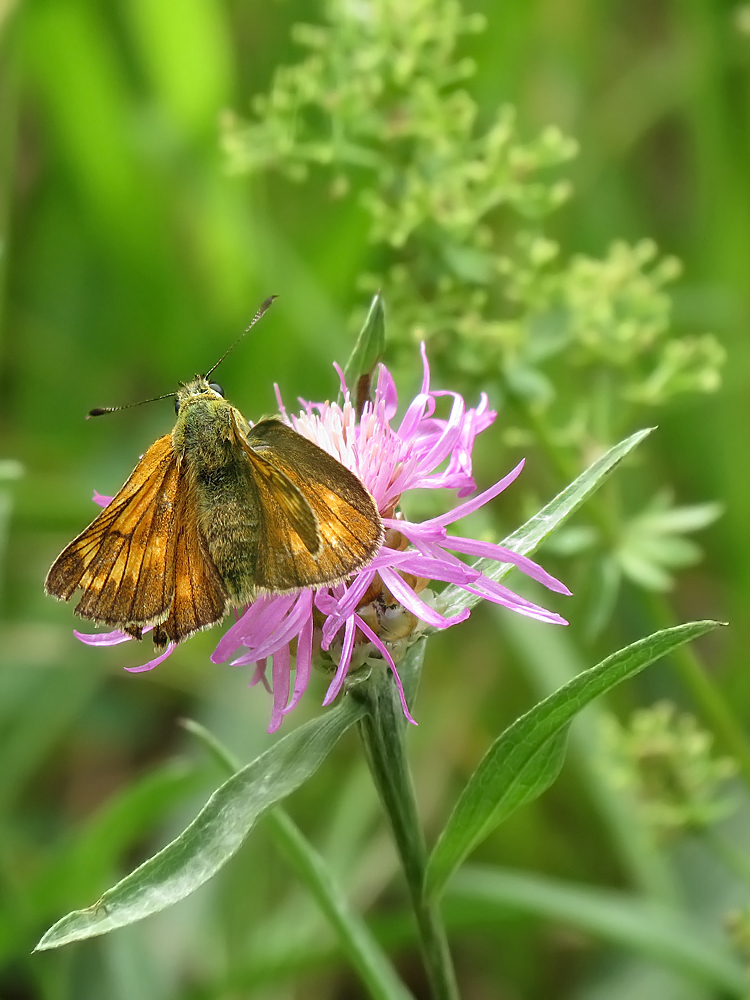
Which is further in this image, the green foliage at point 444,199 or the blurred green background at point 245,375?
the blurred green background at point 245,375

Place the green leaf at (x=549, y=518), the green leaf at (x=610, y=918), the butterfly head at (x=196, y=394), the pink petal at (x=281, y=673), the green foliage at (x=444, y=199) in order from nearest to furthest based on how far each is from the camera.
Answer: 1. the green leaf at (x=549, y=518)
2. the pink petal at (x=281, y=673)
3. the butterfly head at (x=196, y=394)
4. the green foliage at (x=444, y=199)
5. the green leaf at (x=610, y=918)

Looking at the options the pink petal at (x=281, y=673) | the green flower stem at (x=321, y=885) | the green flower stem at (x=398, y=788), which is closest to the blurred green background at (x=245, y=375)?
the green flower stem at (x=321, y=885)

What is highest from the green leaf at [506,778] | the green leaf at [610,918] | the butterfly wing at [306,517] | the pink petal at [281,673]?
the butterfly wing at [306,517]

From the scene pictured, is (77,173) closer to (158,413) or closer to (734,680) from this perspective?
(158,413)

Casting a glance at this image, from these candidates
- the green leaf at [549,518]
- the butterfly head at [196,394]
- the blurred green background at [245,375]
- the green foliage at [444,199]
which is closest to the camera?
the green leaf at [549,518]

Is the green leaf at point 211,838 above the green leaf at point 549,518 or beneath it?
beneath

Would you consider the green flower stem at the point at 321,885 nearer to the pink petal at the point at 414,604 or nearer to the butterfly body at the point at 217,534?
the butterfly body at the point at 217,534

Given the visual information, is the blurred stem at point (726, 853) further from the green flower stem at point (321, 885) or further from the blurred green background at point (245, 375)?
the green flower stem at point (321, 885)
